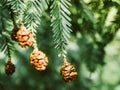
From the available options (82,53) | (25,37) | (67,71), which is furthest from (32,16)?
(82,53)

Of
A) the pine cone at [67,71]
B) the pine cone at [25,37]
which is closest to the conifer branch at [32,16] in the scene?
the pine cone at [25,37]

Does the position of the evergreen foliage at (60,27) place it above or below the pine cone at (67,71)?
above

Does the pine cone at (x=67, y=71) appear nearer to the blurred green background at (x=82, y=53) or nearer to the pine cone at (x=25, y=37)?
the pine cone at (x=25, y=37)

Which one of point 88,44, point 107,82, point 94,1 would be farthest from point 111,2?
point 107,82

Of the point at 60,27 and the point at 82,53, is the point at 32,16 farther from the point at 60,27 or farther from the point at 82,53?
the point at 82,53

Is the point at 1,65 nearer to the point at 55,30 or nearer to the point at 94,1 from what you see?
the point at 94,1

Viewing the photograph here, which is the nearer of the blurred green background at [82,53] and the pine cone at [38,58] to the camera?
the pine cone at [38,58]

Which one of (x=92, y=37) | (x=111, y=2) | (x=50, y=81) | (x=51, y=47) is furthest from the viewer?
(x=50, y=81)

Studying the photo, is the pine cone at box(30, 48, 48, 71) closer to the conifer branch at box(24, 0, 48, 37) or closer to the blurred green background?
the conifer branch at box(24, 0, 48, 37)

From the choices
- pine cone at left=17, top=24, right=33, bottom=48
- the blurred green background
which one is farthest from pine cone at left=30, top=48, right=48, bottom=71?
the blurred green background
